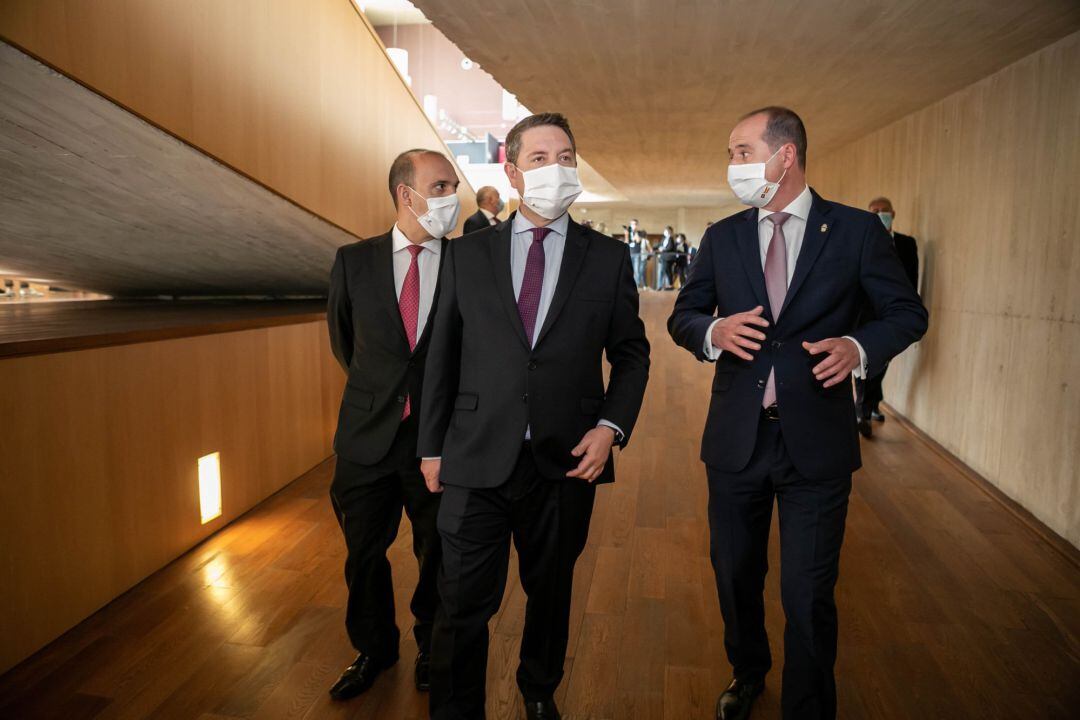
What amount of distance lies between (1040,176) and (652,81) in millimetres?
3056

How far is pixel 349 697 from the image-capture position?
2396 millimetres

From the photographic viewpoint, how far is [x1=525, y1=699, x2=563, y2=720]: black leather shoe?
2.14 m

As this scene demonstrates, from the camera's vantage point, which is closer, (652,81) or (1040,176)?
(1040,176)

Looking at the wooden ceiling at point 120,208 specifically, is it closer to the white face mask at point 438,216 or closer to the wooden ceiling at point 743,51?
the white face mask at point 438,216

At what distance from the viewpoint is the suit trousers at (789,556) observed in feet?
6.58

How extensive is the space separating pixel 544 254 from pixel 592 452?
0.54 meters

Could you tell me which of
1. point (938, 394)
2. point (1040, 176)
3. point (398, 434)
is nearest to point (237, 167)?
point (398, 434)

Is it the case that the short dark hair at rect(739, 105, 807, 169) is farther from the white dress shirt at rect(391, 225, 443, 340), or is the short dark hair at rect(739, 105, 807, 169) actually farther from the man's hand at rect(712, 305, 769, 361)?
the white dress shirt at rect(391, 225, 443, 340)

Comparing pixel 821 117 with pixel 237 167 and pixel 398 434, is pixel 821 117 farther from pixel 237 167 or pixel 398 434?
pixel 398 434

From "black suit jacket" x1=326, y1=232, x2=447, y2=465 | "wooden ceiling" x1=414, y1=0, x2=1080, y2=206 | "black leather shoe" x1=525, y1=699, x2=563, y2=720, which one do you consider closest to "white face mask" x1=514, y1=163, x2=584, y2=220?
"black suit jacket" x1=326, y1=232, x2=447, y2=465

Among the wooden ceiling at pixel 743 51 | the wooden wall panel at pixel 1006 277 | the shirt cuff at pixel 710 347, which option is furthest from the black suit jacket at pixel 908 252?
the shirt cuff at pixel 710 347

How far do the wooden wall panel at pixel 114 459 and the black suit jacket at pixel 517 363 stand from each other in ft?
5.06

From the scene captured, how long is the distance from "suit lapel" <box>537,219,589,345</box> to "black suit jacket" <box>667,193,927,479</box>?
436 millimetres

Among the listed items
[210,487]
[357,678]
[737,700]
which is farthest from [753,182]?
[210,487]
